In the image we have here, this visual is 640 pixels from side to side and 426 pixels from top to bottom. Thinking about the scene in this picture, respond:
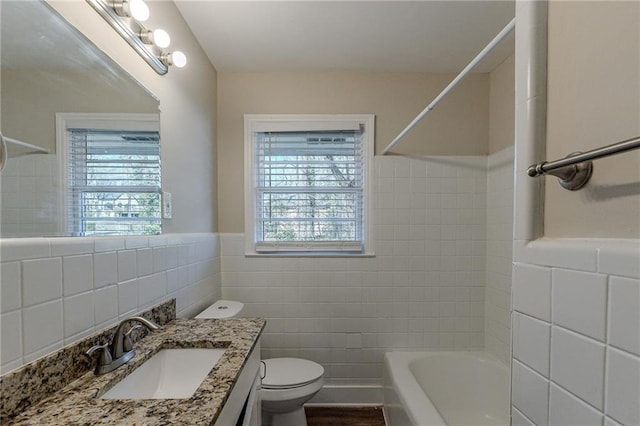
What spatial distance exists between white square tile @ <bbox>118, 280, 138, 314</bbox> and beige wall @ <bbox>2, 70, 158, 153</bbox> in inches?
20.2

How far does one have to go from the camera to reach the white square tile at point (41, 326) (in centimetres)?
67

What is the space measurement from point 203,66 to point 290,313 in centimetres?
185

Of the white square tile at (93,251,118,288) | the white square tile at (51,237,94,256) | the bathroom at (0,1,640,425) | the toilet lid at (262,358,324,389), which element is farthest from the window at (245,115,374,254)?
the white square tile at (51,237,94,256)

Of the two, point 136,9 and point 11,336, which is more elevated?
point 136,9

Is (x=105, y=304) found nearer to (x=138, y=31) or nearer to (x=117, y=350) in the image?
(x=117, y=350)

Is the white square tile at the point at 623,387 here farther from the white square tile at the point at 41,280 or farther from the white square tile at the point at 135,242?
the white square tile at the point at 135,242

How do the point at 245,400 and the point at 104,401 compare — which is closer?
the point at 104,401

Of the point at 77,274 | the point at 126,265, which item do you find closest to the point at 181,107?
the point at 126,265

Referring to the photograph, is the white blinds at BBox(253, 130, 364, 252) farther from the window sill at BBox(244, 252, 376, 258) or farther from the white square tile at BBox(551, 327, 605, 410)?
the white square tile at BBox(551, 327, 605, 410)

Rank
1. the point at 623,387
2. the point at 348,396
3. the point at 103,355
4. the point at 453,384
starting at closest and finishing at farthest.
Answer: the point at 623,387 → the point at 103,355 → the point at 453,384 → the point at 348,396

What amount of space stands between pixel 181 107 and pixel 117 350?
1201 mm

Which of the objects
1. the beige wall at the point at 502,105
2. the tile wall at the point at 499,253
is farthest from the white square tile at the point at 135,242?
the beige wall at the point at 502,105

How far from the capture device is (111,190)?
0.99 m

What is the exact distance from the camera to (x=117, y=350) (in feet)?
2.91
